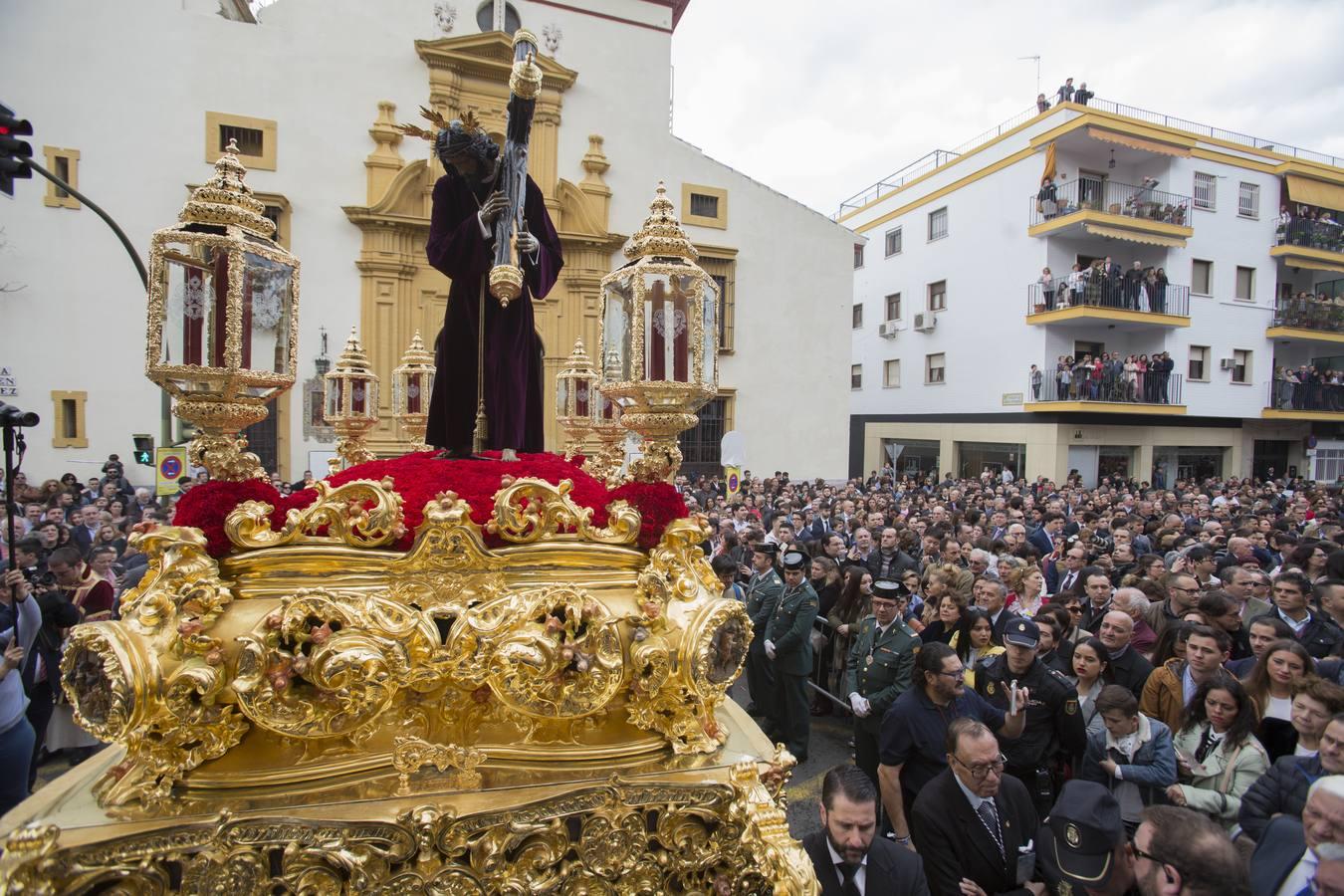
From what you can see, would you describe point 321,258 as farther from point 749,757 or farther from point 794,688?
point 749,757

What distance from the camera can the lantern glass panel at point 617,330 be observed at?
2881 mm

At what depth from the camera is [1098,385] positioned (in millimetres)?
19859

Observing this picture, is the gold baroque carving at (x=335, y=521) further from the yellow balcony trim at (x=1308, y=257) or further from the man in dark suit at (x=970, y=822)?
the yellow balcony trim at (x=1308, y=257)

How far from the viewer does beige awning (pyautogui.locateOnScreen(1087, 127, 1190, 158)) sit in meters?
19.2

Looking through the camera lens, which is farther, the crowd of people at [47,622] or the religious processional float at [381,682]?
the crowd of people at [47,622]

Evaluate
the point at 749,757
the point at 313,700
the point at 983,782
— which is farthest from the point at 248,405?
the point at 983,782

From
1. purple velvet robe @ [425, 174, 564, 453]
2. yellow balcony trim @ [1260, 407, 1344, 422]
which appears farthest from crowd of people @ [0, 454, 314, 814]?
yellow balcony trim @ [1260, 407, 1344, 422]

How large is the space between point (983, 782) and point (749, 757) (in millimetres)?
1124

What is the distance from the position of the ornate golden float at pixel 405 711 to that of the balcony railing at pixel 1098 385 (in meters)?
20.5

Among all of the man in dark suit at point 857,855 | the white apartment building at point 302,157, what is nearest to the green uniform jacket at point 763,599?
the man in dark suit at point 857,855

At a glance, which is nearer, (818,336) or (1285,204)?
(818,336)

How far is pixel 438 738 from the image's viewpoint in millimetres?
2352

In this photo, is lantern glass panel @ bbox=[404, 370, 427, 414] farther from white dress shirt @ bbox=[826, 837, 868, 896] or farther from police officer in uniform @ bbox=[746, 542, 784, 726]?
white dress shirt @ bbox=[826, 837, 868, 896]

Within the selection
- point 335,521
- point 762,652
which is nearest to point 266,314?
point 335,521
